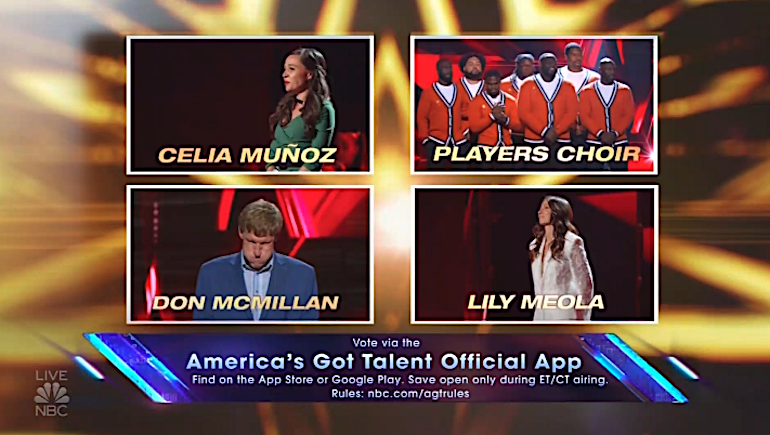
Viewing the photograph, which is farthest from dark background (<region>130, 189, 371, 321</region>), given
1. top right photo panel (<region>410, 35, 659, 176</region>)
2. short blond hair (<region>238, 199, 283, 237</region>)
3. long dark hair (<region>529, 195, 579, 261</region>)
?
long dark hair (<region>529, 195, 579, 261</region>)

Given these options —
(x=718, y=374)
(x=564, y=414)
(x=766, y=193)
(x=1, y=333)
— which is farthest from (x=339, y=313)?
(x=766, y=193)

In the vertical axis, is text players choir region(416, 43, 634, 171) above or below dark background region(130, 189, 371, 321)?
above

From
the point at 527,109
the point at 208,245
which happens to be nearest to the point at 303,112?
the point at 208,245

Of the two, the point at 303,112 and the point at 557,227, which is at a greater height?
the point at 303,112

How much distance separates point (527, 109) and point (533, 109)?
0.06 feet

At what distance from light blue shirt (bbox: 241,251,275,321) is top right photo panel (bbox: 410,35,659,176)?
0.54 m

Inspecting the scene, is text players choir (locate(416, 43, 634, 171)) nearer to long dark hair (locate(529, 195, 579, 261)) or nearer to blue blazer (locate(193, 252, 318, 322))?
long dark hair (locate(529, 195, 579, 261))

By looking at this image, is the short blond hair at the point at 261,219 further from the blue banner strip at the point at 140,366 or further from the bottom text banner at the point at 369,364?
the blue banner strip at the point at 140,366

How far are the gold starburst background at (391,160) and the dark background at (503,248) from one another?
0.05m

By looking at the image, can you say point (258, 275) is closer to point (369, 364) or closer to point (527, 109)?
point (369, 364)

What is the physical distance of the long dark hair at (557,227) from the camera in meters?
2.18

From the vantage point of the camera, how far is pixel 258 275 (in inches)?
86.4

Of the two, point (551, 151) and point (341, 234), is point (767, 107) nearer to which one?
point (551, 151)

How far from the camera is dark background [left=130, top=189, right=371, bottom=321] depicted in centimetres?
218
